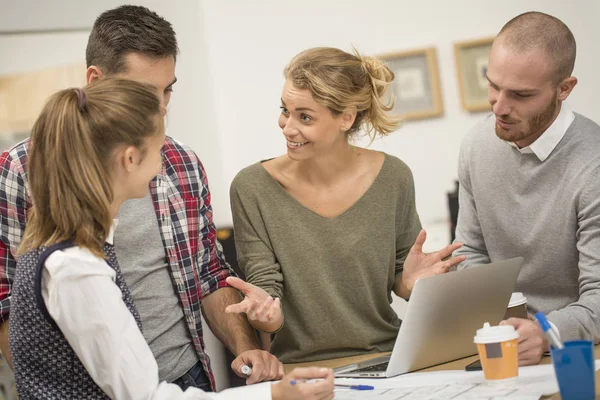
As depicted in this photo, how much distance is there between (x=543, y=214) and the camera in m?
2.08

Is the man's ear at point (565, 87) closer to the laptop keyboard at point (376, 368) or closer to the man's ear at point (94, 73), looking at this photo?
the laptop keyboard at point (376, 368)

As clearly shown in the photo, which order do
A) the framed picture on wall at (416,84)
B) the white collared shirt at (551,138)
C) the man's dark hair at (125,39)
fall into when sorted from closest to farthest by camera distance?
the man's dark hair at (125,39), the white collared shirt at (551,138), the framed picture on wall at (416,84)

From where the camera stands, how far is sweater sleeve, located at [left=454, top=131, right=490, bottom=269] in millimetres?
2297

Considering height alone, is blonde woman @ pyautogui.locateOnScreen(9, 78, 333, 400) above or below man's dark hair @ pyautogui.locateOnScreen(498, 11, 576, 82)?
below

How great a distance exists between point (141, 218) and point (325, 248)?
54 centimetres

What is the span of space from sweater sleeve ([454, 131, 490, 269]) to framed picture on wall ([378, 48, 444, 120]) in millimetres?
2036

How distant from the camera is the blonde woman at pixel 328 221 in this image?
7.12 feet

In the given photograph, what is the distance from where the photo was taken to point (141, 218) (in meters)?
1.95

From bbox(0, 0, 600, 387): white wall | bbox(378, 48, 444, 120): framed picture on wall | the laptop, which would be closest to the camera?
the laptop

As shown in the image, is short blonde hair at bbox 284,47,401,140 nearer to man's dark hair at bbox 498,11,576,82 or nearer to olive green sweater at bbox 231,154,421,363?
olive green sweater at bbox 231,154,421,363

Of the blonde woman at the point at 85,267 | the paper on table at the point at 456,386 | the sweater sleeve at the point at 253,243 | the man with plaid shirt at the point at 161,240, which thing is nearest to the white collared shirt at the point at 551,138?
the paper on table at the point at 456,386

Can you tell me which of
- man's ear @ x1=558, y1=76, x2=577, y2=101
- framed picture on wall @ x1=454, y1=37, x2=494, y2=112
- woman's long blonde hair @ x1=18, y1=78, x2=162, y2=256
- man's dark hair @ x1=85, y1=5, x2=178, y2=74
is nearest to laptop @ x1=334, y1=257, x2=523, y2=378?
man's ear @ x1=558, y1=76, x2=577, y2=101

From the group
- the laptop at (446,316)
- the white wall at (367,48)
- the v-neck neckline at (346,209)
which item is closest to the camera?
the laptop at (446,316)

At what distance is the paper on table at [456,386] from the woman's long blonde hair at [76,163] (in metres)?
0.63
